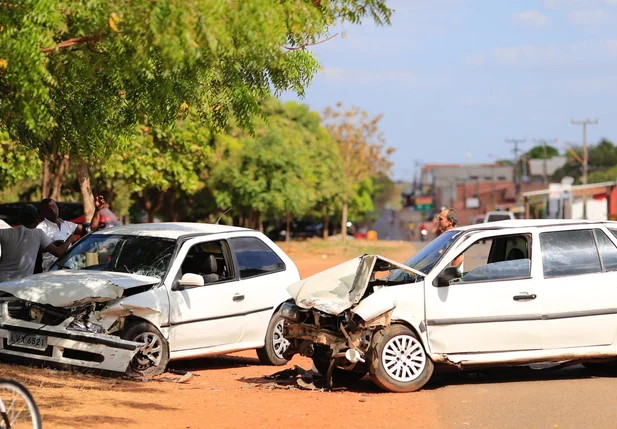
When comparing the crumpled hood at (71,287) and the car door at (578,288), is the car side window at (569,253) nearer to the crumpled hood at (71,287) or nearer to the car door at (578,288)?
the car door at (578,288)

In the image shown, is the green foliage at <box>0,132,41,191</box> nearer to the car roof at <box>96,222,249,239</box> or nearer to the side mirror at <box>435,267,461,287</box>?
the car roof at <box>96,222,249,239</box>

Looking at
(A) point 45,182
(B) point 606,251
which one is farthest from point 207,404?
(A) point 45,182

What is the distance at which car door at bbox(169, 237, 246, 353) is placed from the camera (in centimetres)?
1196

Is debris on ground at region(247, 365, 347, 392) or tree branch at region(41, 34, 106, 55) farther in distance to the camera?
debris on ground at region(247, 365, 347, 392)

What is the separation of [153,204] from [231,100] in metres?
47.9

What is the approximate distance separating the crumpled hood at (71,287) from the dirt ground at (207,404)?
2.44 feet

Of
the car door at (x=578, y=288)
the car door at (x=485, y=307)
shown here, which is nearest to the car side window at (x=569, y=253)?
the car door at (x=578, y=288)

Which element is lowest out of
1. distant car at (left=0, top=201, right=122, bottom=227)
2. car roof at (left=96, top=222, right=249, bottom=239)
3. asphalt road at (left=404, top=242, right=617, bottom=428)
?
asphalt road at (left=404, top=242, right=617, bottom=428)

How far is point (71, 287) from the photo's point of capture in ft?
37.1

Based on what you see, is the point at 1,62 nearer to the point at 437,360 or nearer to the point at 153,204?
the point at 437,360

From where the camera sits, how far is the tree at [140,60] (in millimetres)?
7750

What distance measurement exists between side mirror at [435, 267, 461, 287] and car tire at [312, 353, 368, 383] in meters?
1.24

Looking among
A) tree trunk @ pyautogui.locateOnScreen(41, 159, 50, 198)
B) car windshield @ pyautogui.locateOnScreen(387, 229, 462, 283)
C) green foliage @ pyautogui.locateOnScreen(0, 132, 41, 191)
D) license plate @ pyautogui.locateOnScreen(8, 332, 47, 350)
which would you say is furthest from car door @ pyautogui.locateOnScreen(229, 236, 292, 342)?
tree trunk @ pyautogui.locateOnScreen(41, 159, 50, 198)

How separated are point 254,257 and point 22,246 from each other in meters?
2.76
